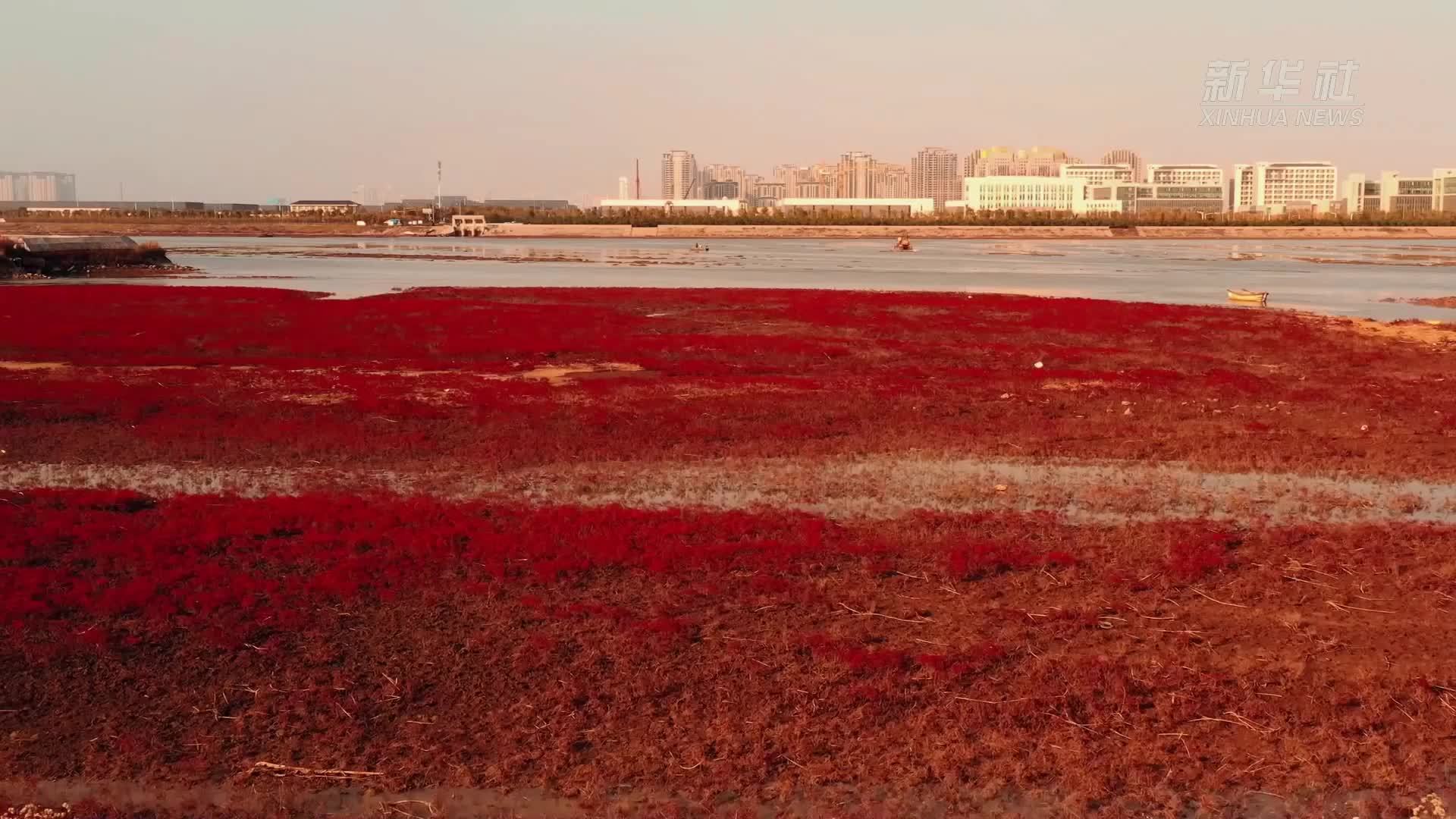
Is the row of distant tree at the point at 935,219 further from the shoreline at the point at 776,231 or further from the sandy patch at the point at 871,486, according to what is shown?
the sandy patch at the point at 871,486

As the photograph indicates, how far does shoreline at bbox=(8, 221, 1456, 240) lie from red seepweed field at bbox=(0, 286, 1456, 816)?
371 feet

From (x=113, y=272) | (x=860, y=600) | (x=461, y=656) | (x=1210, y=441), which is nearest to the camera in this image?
(x=461, y=656)

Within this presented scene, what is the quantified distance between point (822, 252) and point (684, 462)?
2983 inches

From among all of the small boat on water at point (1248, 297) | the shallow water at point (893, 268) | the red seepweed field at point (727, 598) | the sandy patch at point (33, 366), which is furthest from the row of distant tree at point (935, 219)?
the red seepweed field at point (727, 598)

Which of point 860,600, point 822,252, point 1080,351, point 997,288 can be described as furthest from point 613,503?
point 822,252

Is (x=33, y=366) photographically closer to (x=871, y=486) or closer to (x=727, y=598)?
(x=871, y=486)

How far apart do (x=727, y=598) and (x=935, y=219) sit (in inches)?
6231

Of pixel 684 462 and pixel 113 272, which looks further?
pixel 113 272

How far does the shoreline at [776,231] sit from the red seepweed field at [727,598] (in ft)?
371

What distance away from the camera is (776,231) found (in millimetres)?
149250

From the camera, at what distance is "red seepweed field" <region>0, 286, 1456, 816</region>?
22.4ft

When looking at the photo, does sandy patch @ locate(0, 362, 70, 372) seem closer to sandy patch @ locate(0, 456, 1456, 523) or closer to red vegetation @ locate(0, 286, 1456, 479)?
red vegetation @ locate(0, 286, 1456, 479)

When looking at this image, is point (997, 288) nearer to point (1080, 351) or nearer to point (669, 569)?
point (1080, 351)

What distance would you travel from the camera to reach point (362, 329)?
29.2m
